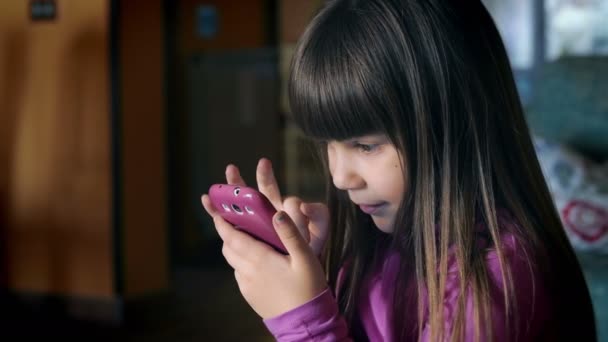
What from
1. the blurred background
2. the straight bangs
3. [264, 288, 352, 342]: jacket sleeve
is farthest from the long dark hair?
the blurred background

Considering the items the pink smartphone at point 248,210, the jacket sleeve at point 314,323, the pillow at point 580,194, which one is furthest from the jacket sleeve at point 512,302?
the pillow at point 580,194

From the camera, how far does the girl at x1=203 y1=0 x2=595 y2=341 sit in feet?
2.46

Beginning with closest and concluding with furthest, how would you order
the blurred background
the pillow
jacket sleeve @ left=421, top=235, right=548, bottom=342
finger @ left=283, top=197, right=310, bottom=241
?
1. jacket sleeve @ left=421, top=235, right=548, bottom=342
2. finger @ left=283, top=197, right=310, bottom=241
3. the pillow
4. the blurred background

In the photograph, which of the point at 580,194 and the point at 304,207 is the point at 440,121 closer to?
the point at 304,207

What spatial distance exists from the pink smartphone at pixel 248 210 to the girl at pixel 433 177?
17 mm

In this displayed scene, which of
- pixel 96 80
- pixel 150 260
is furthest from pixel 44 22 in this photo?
pixel 150 260

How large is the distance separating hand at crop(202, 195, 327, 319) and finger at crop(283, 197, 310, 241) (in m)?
0.11

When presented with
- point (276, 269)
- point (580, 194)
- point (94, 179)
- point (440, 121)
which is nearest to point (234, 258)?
point (276, 269)

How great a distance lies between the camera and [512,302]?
0.72 meters

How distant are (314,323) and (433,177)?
0.22 metres

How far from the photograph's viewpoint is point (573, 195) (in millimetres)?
1657

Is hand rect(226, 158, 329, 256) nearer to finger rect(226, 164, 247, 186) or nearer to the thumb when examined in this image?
finger rect(226, 164, 247, 186)

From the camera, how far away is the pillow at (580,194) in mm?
1619

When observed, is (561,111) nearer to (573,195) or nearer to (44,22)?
(573,195)
